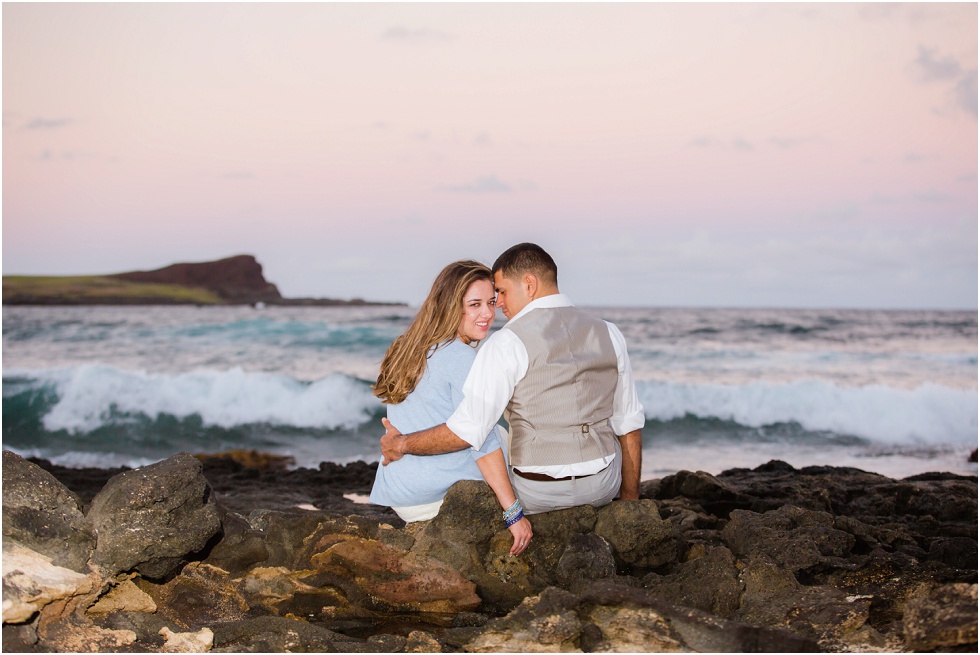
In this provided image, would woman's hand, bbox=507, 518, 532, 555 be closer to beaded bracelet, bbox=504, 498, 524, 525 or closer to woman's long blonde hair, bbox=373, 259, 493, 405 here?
beaded bracelet, bbox=504, 498, 524, 525

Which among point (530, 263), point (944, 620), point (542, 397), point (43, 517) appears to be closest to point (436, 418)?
point (542, 397)

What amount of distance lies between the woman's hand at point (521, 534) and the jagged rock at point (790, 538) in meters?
1.10

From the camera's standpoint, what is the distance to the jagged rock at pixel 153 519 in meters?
3.68

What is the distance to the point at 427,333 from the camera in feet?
13.9

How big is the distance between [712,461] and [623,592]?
29.1 ft

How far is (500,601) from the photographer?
13.2 feet

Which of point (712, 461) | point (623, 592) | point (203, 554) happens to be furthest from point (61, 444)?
point (623, 592)

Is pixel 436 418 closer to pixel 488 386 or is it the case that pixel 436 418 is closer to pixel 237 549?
pixel 488 386

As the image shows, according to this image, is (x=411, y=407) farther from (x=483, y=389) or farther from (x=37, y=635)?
(x=37, y=635)

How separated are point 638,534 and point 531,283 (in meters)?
1.34

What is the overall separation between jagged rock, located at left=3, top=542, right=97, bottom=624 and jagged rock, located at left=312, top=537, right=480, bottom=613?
115cm

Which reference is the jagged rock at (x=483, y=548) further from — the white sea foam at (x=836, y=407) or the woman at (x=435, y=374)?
the white sea foam at (x=836, y=407)

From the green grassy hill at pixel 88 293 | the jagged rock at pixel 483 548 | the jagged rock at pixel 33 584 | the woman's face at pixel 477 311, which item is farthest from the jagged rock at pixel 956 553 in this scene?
the green grassy hill at pixel 88 293

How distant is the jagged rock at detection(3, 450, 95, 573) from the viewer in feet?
11.3
